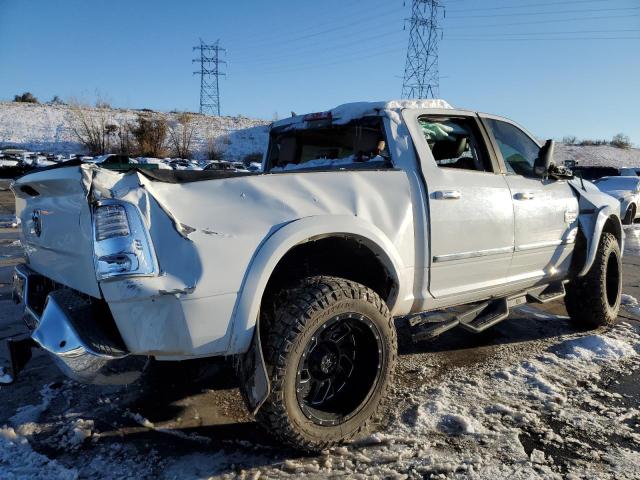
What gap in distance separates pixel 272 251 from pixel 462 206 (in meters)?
1.46

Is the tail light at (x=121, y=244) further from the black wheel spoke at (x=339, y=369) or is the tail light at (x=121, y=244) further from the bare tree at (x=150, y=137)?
the bare tree at (x=150, y=137)

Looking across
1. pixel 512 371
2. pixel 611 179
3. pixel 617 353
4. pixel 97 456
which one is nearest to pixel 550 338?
pixel 617 353

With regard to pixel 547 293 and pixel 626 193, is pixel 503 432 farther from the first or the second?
pixel 626 193

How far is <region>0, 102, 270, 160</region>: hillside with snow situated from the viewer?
45.1 m

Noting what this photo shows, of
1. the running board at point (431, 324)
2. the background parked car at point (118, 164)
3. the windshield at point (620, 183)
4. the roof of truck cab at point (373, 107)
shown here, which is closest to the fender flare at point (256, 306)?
the background parked car at point (118, 164)

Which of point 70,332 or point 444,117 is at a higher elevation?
point 444,117

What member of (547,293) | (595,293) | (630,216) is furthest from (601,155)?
(547,293)

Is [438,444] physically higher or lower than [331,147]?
lower

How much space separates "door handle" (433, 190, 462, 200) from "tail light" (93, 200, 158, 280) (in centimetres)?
177

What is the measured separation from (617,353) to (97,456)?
152 inches

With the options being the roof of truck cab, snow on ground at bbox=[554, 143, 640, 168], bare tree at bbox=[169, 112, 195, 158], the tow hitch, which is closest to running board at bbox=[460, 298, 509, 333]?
the roof of truck cab

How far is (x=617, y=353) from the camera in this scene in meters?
4.12

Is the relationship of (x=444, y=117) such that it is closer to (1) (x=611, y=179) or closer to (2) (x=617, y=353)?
(2) (x=617, y=353)

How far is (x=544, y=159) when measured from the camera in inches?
156
